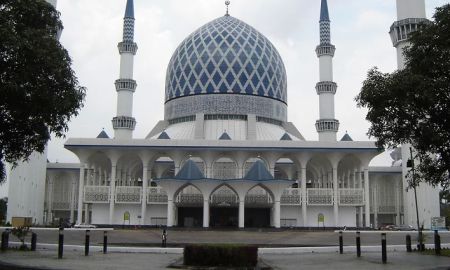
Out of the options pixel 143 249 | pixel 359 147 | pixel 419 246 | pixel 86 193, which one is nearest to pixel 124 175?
pixel 86 193

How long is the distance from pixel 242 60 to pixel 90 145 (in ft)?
57.9

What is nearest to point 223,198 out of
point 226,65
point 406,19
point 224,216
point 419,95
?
point 224,216

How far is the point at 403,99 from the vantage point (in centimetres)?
1562

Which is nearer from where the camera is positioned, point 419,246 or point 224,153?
point 419,246

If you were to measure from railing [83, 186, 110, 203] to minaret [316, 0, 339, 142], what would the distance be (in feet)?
63.7

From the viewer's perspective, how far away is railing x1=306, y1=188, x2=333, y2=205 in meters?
41.6

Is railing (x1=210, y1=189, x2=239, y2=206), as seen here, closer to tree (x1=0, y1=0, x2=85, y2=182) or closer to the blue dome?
the blue dome

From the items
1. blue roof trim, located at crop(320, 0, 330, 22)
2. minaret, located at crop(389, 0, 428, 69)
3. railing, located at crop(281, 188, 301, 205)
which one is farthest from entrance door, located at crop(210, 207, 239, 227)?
blue roof trim, located at crop(320, 0, 330, 22)

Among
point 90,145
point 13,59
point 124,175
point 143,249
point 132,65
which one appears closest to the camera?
Answer: point 13,59

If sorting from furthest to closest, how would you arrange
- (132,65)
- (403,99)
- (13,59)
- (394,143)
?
(132,65) < (394,143) < (403,99) < (13,59)

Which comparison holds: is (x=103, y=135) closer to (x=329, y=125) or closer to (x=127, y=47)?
(x=127, y=47)

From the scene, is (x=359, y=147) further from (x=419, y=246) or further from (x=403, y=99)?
(x=403, y=99)

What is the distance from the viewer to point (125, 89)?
4794cm

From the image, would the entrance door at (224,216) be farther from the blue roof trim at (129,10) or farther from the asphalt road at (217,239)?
the blue roof trim at (129,10)
